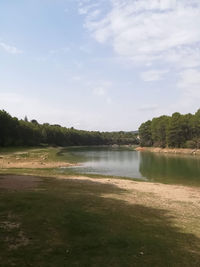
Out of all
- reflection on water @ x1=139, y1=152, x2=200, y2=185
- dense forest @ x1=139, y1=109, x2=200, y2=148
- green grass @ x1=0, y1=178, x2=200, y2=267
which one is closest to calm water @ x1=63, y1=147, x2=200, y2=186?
reflection on water @ x1=139, y1=152, x2=200, y2=185

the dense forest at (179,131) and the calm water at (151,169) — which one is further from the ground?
the dense forest at (179,131)

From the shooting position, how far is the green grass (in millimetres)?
7648

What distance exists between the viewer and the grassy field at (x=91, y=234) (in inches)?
303

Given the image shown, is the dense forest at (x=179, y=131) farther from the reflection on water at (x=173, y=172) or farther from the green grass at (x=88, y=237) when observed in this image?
the green grass at (x=88, y=237)

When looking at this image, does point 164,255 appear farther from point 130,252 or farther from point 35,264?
point 35,264

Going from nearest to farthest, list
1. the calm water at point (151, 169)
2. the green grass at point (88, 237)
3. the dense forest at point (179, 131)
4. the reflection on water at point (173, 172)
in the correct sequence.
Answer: the green grass at point (88, 237)
the reflection on water at point (173, 172)
the calm water at point (151, 169)
the dense forest at point (179, 131)

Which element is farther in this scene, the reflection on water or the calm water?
the calm water

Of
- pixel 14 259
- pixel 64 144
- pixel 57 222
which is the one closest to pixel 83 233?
pixel 57 222

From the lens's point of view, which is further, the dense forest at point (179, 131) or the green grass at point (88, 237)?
the dense forest at point (179, 131)

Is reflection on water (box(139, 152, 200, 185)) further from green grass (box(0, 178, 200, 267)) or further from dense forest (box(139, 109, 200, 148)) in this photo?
dense forest (box(139, 109, 200, 148))

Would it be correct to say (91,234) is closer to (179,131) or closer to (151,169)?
(151,169)

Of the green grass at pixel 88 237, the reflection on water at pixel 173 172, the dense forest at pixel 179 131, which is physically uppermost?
the dense forest at pixel 179 131

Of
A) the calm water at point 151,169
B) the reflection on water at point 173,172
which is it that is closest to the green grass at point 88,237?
the reflection on water at point 173,172

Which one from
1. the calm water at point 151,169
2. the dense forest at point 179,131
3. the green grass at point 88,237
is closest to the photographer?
the green grass at point 88,237
